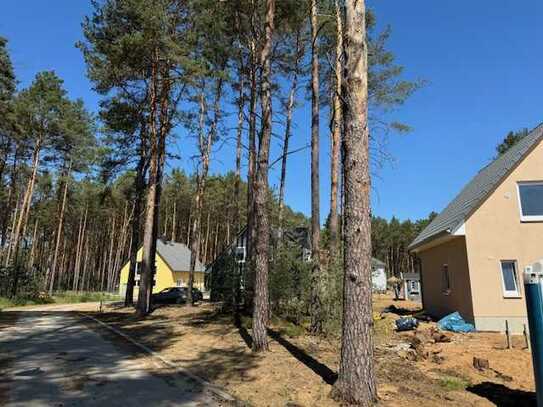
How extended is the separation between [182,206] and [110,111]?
1546 inches

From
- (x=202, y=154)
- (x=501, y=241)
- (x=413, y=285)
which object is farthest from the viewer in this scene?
(x=413, y=285)

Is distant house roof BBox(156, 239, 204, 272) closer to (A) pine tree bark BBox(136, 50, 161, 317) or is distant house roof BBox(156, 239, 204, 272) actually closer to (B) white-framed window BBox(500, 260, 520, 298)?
(A) pine tree bark BBox(136, 50, 161, 317)

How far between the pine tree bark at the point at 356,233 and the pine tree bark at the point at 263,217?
3.13 meters

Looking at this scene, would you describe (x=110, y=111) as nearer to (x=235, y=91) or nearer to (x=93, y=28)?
(x=93, y=28)

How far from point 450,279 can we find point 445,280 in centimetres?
78

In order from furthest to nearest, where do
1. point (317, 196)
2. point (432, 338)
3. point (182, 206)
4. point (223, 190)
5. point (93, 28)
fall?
point (182, 206) → point (223, 190) → point (93, 28) → point (317, 196) → point (432, 338)

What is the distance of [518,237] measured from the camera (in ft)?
47.4

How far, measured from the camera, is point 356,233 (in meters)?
6.01

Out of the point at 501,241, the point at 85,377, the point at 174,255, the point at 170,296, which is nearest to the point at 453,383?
the point at 85,377

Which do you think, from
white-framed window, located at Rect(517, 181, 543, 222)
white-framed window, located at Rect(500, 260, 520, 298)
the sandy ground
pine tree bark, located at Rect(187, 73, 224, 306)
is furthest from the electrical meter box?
pine tree bark, located at Rect(187, 73, 224, 306)

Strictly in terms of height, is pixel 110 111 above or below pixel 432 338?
→ above

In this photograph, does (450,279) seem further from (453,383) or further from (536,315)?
(536,315)

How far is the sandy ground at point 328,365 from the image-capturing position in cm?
617

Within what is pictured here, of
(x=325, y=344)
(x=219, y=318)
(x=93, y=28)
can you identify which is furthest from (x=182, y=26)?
(x=325, y=344)
